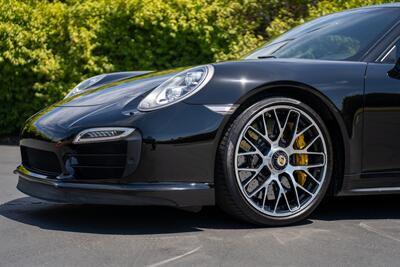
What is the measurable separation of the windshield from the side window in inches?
4.7

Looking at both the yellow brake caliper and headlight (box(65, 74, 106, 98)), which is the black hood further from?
the yellow brake caliper

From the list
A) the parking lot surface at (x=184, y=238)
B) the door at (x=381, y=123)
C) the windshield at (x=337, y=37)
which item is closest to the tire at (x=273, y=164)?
the parking lot surface at (x=184, y=238)

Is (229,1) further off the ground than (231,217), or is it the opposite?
(229,1)

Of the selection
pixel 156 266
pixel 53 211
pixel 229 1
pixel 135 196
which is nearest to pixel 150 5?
pixel 229 1

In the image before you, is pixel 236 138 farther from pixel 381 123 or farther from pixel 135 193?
pixel 381 123

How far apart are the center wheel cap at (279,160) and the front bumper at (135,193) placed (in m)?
0.42

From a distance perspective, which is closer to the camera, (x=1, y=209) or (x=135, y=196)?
(x=135, y=196)

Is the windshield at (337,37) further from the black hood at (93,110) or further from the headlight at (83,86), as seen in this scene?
the headlight at (83,86)

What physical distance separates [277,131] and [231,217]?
24.3 inches

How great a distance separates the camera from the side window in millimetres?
4207

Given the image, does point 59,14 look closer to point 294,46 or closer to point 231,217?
point 294,46

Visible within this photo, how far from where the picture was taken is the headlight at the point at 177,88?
377 cm

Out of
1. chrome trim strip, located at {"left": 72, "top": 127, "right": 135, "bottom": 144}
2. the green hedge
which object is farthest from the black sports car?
the green hedge

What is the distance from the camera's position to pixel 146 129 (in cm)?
367
